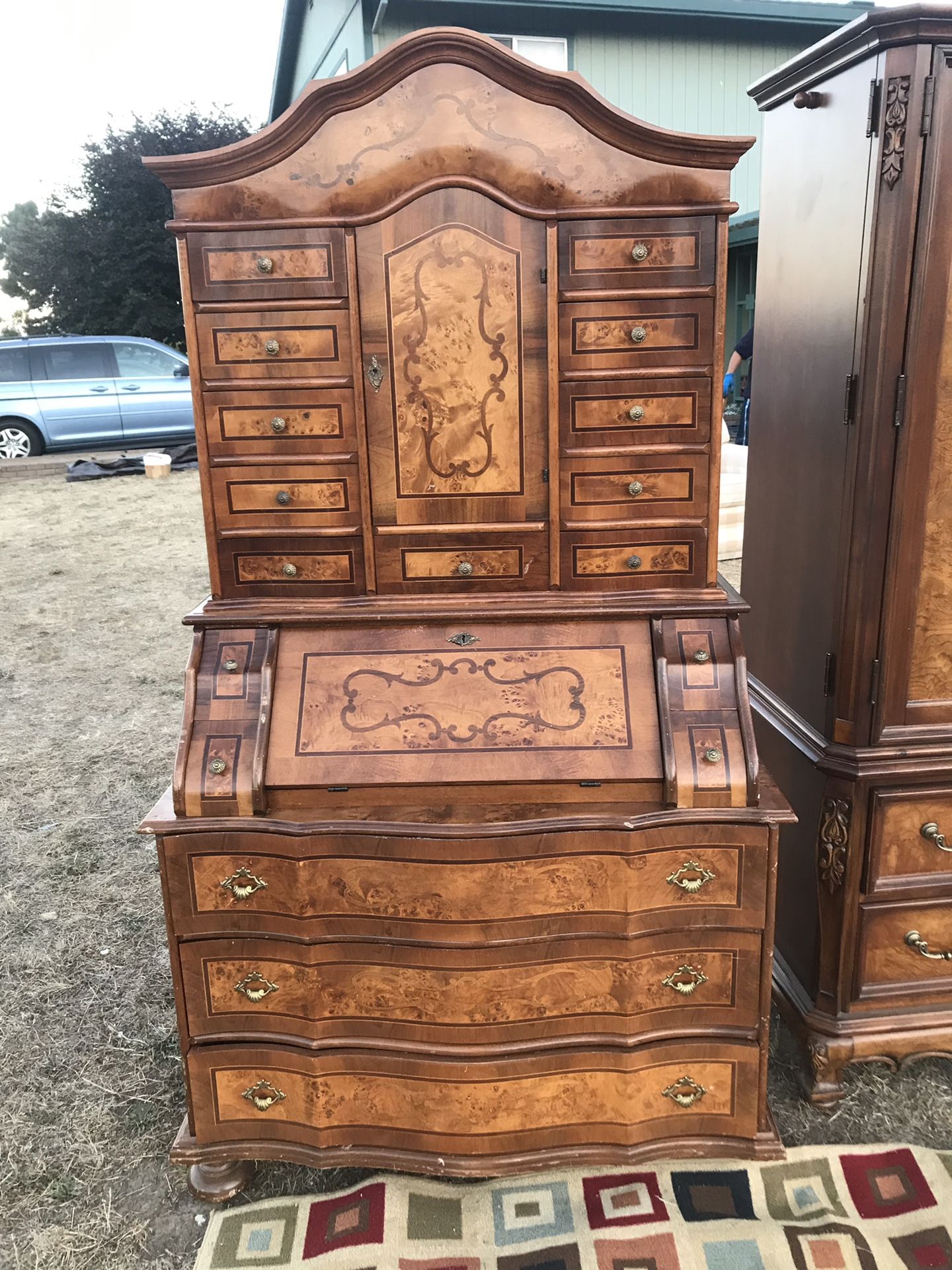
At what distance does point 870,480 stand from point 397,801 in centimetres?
141

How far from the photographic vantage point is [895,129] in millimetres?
2176

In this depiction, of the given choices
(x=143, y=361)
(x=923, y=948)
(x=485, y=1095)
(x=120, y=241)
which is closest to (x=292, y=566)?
(x=485, y=1095)

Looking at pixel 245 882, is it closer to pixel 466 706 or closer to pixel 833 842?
pixel 466 706

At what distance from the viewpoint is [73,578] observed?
816cm

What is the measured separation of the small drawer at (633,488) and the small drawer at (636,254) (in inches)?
15.8

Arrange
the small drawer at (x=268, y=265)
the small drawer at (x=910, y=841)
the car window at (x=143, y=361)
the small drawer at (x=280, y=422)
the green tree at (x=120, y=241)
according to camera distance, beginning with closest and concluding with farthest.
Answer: the small drawer at (x=268, y=265) → the small drawer at (x=280, y=422) → the small drawer at (x=910, y=841) → the car window at (x=143, y=361) → the green tree at (x=120, y=241)

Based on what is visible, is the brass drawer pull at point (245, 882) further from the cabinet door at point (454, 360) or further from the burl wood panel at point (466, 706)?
the cabinet door at point (454, 360)

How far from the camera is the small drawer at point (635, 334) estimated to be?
222 centimetres

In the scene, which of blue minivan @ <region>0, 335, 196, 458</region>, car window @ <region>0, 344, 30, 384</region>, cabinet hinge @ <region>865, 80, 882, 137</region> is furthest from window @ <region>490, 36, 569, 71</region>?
cabinet hinge @ <region>865, 80, 882, 137</region>

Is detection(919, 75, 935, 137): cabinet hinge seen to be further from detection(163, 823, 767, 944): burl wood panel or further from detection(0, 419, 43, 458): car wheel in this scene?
detection(0, 419, 43, 458): car wheel

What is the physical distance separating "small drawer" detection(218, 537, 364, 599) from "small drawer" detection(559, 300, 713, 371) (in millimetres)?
714

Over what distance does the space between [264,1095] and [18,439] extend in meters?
12.3

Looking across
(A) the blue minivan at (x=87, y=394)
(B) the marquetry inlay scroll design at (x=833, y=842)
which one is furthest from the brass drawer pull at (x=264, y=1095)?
(A) the blue minivan at (x=87, y=394)

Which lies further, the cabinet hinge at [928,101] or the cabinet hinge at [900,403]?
the cabinet hinge at [900,403]
